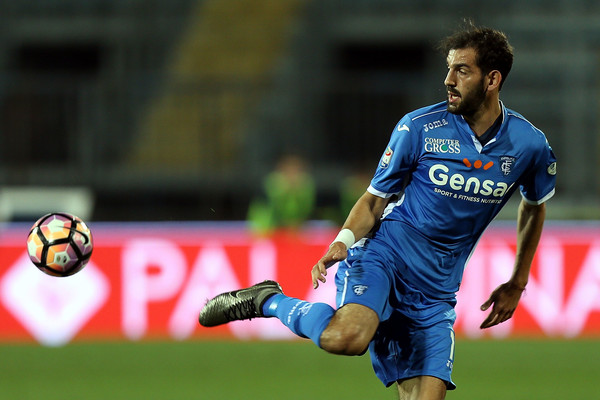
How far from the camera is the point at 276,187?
14.1 meters

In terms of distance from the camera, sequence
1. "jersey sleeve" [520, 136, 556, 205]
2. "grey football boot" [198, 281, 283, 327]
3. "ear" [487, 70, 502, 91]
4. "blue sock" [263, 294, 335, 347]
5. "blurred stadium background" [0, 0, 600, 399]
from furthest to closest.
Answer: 1. "blurred stadium background" [0, 0, 600, 399]
2. "grey football boot" [198, 281, 283, 327]
3. "jersey sleeve" [520, 136, 556, 205]
4. "ear" [487, 70, 502, 91]
5. "blue sock" [263, 294, 335, 347]

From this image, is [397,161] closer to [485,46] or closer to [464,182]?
[464,182]

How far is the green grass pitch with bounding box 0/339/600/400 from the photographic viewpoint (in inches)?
327

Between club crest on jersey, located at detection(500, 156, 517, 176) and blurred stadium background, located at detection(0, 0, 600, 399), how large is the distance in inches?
135

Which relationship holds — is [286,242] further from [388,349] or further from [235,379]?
[388,349]

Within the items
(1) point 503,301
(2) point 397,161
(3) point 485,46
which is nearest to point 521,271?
(1) point 503,301

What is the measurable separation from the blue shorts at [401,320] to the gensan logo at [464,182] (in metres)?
0.44

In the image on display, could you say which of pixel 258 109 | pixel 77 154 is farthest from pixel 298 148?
pixel 77 154

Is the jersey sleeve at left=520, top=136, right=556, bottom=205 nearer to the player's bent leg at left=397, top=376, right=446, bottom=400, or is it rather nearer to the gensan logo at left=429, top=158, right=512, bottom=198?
the gensan logo at left=429, top=158, right=512, bottom=198

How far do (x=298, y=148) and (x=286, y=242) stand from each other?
3.66 meters

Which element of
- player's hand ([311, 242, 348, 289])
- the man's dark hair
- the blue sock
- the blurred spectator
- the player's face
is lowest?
the blue sock

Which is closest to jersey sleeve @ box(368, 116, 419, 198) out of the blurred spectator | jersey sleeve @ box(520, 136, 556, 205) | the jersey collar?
the jersey collar

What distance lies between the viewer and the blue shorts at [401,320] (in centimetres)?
511

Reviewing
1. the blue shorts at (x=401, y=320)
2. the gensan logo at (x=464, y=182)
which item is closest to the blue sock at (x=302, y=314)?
the blue shorts at (x=401, y=320)
